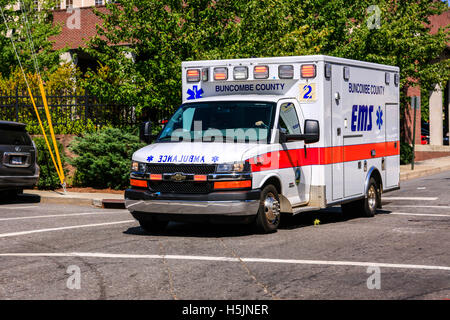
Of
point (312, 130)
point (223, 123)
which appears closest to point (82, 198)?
point (223, 123)

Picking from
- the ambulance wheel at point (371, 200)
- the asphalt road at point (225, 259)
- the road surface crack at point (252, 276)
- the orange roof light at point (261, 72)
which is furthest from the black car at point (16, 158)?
the road surface crack at point (252, 276)

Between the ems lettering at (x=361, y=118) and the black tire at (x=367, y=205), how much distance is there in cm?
115

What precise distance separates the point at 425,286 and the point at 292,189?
15.2 feet

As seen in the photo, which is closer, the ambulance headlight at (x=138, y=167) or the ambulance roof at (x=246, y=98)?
the ambulance headlight at (x=138, y=167)

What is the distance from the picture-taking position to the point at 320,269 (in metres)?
8.20

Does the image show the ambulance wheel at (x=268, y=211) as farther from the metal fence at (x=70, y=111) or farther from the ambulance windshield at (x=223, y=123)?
the metal fence at (x=70, y=111)

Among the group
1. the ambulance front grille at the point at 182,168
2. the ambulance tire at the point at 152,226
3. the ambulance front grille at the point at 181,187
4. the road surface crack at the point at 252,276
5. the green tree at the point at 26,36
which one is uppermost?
the green tree at the point at 26,36

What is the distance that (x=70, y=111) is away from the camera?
2216 centimetres

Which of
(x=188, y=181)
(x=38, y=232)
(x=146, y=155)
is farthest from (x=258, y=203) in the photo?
(x=38, y=232)

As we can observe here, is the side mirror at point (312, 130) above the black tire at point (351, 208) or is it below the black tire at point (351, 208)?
above

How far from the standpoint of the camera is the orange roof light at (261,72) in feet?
40.1

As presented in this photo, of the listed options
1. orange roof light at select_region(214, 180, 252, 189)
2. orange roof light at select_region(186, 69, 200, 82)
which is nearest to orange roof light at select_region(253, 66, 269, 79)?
orange roof light at select_region(186, 69, 200, 82)
